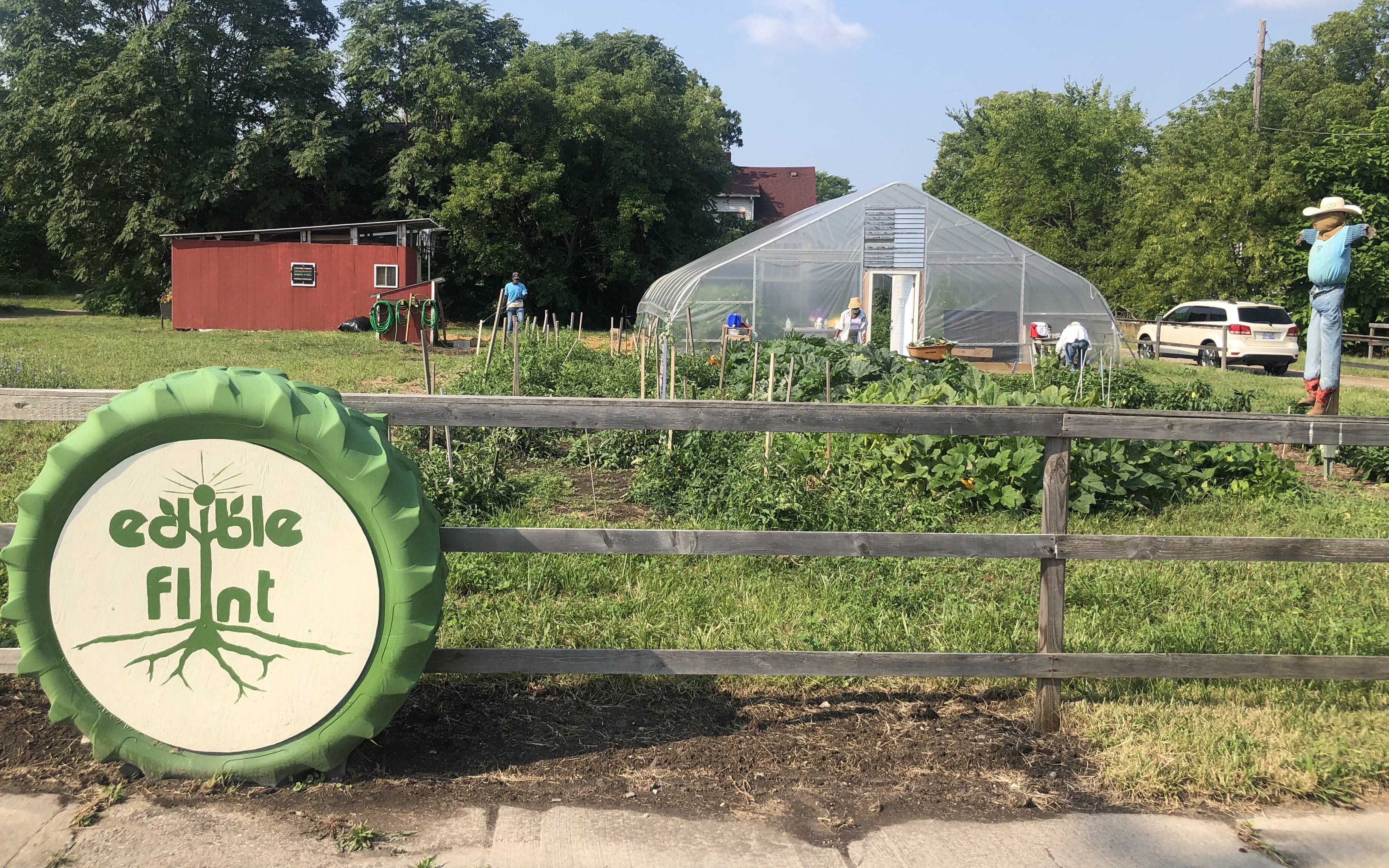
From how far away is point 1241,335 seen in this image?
26.1m

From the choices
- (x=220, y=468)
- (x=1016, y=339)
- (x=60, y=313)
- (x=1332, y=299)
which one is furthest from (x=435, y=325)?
(x=220, y=468)

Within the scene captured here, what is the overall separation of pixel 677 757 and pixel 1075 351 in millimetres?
17334

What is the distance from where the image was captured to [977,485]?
7.60 metres

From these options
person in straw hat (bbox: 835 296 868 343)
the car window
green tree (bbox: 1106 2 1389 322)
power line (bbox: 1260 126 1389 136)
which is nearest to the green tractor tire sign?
person in straw hat (bbox: 835 296 868 343)

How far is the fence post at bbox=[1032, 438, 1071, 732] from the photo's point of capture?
158 inches

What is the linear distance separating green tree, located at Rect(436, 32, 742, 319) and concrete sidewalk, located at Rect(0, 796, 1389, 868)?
3397 cm

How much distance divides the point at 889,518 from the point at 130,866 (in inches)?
198

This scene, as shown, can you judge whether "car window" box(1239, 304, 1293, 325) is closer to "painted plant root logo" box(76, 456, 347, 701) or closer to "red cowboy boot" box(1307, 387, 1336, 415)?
"red cowboy boot" box(1307, 387, 1336, 415)

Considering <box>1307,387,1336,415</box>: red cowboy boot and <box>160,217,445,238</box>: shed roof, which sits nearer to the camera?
<box>1307,387,1336,415</box>: red cowboy boot

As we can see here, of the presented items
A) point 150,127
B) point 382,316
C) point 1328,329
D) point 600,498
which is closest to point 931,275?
point 382,316

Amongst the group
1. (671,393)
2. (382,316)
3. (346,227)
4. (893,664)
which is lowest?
(893,664)

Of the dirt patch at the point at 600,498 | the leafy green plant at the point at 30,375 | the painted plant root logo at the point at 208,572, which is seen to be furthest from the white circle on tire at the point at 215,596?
the leafy green plant at the point at 30,375

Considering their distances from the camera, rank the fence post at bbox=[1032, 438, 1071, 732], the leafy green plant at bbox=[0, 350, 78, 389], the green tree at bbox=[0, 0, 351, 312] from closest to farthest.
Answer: the fence post at bbox=[1032, 438, 1071, 732] → the leafy green plant at bbox=[0, 350, 78, 389] → the green tree at bbox=[0, 0, 351, 312]

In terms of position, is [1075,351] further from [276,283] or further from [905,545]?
[276,283]
